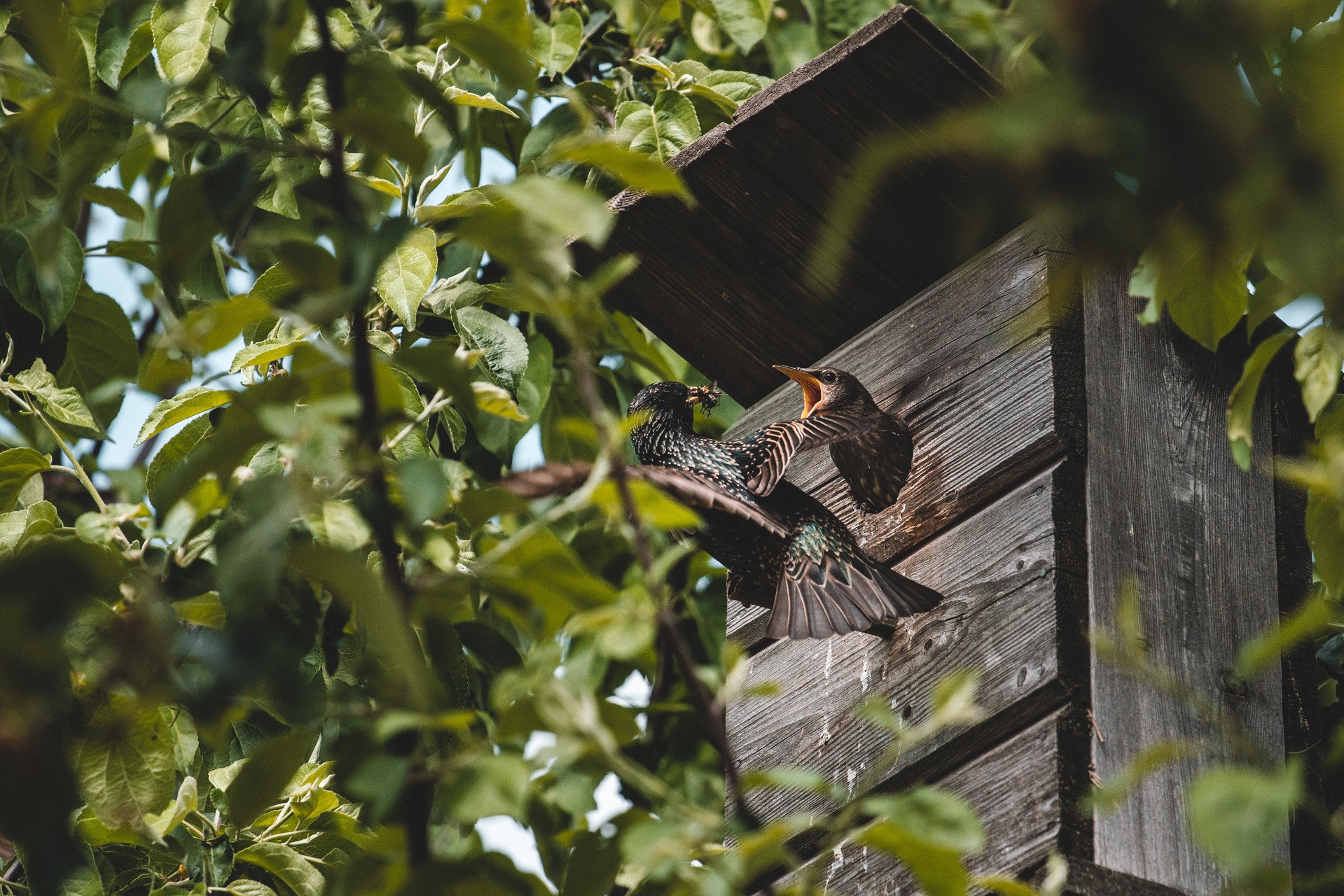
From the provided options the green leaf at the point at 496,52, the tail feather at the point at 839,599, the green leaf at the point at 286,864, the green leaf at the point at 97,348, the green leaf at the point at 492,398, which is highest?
the green leaf at the point at 496,52

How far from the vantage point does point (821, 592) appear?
74.1 inches

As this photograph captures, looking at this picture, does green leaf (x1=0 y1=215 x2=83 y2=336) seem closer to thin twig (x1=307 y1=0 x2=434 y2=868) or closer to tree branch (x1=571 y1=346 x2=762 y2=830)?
thin twig (x1=307 y1=0 x2=434 y2=868)

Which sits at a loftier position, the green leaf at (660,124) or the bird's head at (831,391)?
the green leaf at (660,124)

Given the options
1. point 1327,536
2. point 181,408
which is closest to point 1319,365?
point 1327,536

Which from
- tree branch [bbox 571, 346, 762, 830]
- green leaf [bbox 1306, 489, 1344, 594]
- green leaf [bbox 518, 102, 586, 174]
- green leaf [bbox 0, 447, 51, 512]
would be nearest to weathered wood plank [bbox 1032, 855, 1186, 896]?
green leaf [bbox 1306, 489, 1344, 594]

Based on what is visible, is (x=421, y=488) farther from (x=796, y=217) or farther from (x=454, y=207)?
(x=796, y=217)

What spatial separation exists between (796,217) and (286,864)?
1181 mm

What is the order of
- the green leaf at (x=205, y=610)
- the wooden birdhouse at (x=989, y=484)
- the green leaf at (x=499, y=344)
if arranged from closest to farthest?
the green leaf at (x=205, y=610), the wooden birdhouse at (x=989, y=484), the green leaf at (x=499, y=344)

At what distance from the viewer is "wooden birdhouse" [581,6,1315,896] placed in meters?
1.67

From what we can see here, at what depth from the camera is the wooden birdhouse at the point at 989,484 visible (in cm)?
167

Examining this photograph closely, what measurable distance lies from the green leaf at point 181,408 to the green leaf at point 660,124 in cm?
91

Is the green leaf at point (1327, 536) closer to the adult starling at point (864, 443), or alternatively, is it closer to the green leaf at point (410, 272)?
the adult starling at point (864, 443)

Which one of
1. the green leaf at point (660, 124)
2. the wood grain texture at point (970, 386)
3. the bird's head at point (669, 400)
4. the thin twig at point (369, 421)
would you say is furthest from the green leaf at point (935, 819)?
the green leaf at point (660, 124)

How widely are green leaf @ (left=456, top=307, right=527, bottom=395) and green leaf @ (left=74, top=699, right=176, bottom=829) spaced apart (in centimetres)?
75
